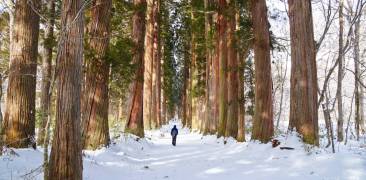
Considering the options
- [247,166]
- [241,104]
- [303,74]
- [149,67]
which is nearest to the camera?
[247,166]

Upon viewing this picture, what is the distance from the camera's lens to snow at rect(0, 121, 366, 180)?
7.13 metres

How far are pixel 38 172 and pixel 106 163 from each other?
3380mm

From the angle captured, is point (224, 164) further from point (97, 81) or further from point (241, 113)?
point (241, 113)

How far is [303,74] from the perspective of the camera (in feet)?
35.3

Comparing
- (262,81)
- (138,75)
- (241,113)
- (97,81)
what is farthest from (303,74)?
(138,75)

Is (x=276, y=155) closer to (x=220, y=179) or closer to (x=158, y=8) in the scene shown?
(x=220, y=179)

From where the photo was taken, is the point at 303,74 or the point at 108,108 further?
the point at 108,108

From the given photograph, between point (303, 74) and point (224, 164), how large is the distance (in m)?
3.13

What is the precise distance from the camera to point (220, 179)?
8.62m

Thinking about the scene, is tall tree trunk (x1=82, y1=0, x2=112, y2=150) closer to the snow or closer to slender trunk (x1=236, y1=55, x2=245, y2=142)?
the snow

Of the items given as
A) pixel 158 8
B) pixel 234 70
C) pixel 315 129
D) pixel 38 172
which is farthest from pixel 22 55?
pixel 158 8

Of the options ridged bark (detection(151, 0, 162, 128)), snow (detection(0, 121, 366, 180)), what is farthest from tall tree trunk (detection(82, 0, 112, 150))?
ridged bark (detection(151, 0, 162, 128))

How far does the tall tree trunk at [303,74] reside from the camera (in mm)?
10539

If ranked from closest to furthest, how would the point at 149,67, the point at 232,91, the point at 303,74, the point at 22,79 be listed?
the point at 22,79, the point at 303,74, the point at 232,91, the point at 149,67
